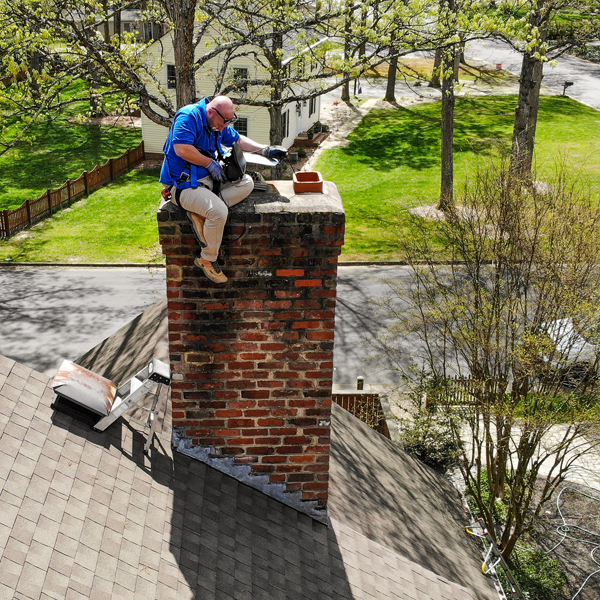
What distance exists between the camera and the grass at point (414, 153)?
27250mm

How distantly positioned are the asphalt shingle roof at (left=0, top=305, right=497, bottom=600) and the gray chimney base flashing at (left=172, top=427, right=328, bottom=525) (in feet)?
0.17

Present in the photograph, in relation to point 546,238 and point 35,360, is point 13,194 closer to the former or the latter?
point 35,360

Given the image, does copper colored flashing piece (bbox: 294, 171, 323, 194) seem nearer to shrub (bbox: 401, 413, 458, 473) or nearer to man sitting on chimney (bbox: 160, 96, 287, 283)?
man sitting on chimney (bbox: 160, 96, 287, 283)

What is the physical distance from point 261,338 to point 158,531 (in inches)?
57.4

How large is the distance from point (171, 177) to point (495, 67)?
49.5 meters

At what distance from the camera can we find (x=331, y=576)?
5.29 metres

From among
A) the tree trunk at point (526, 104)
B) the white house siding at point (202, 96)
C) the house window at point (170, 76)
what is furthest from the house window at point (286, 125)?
the tree trunk at point (526, 104)

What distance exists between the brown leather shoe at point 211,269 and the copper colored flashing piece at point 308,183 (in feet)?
2.65

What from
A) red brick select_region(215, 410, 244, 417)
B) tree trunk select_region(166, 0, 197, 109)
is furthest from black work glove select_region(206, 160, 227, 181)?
tree trunk select_region(166, 0, 197, 109)

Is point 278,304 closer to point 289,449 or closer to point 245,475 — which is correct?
point 289,449

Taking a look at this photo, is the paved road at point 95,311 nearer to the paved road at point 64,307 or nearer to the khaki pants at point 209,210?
the paved road at point 64,307

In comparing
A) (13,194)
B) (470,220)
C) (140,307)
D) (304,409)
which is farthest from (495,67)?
(304,409)

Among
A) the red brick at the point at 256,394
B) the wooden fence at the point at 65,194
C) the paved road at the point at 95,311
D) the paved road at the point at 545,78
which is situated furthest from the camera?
the paved road at the point at 545,78

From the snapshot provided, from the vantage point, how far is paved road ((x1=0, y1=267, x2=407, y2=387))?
60.0 ft
